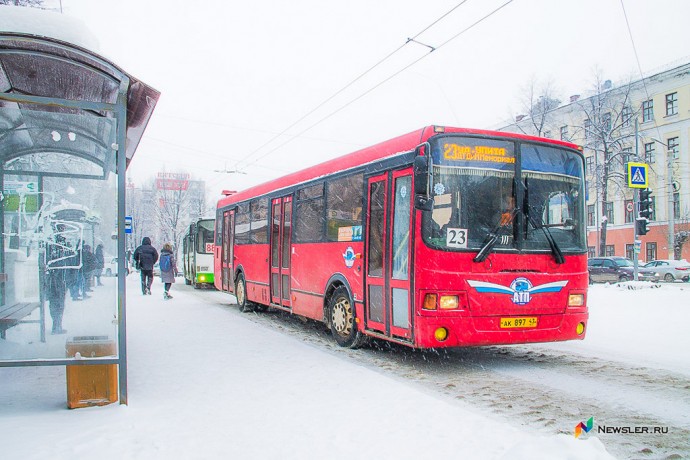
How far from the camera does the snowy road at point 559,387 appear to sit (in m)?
5.00

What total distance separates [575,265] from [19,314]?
265 inches

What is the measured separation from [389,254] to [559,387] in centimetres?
264

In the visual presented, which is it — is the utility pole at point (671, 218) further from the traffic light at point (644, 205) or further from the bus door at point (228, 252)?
the bus door at point (228, 252)

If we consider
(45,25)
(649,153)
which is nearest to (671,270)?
(649,153)

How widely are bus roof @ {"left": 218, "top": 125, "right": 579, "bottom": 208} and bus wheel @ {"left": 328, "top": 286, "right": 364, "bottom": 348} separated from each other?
6.68ft

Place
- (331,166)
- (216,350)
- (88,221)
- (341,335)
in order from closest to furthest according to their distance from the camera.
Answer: (88,221) → (216,350) → (341,335) → (331,166)

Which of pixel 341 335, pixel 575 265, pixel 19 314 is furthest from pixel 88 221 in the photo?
pixel 575 265

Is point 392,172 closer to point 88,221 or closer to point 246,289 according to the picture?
point 88,221

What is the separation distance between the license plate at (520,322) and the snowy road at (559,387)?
2.03 ft

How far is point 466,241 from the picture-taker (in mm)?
7191

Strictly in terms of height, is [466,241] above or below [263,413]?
above

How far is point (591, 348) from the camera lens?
9.50 m

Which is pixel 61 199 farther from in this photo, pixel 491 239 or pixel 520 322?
pixel 520 322

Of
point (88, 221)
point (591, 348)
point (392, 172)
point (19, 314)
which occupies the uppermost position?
point (392, 172)
